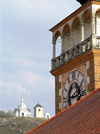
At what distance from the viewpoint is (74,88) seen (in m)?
22.6

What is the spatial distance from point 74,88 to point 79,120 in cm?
635

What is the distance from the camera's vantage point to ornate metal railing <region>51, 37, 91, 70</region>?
71.4 feet

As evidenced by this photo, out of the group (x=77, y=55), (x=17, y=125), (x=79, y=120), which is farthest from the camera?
(x=17, y=125)

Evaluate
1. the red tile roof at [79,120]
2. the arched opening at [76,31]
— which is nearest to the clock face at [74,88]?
the arched opening at [76,31]

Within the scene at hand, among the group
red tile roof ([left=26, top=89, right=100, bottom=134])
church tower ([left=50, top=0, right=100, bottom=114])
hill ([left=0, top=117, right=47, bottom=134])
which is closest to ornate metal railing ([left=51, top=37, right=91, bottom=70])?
church tower ([left=50, top=0, right=100, bottom=114])

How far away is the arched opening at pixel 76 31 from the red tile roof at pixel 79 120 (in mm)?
3991

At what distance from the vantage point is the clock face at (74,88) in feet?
72.1

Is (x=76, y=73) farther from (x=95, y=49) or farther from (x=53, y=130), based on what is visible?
(x=53, y=130)

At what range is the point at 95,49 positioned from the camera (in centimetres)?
2116

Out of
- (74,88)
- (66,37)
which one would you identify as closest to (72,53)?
(74,88)

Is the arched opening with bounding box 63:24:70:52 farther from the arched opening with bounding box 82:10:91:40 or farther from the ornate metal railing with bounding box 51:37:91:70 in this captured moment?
the arched opening with bounding box 82:10:91:40

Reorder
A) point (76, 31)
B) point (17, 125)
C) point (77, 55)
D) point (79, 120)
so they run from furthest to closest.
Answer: point (17, 125) → point (76, 31) → point (77, 55) → point (79, 120)

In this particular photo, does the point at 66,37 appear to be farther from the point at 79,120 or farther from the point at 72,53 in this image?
the point at 79,120

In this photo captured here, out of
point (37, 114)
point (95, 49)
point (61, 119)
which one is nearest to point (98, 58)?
point (95, 49)
